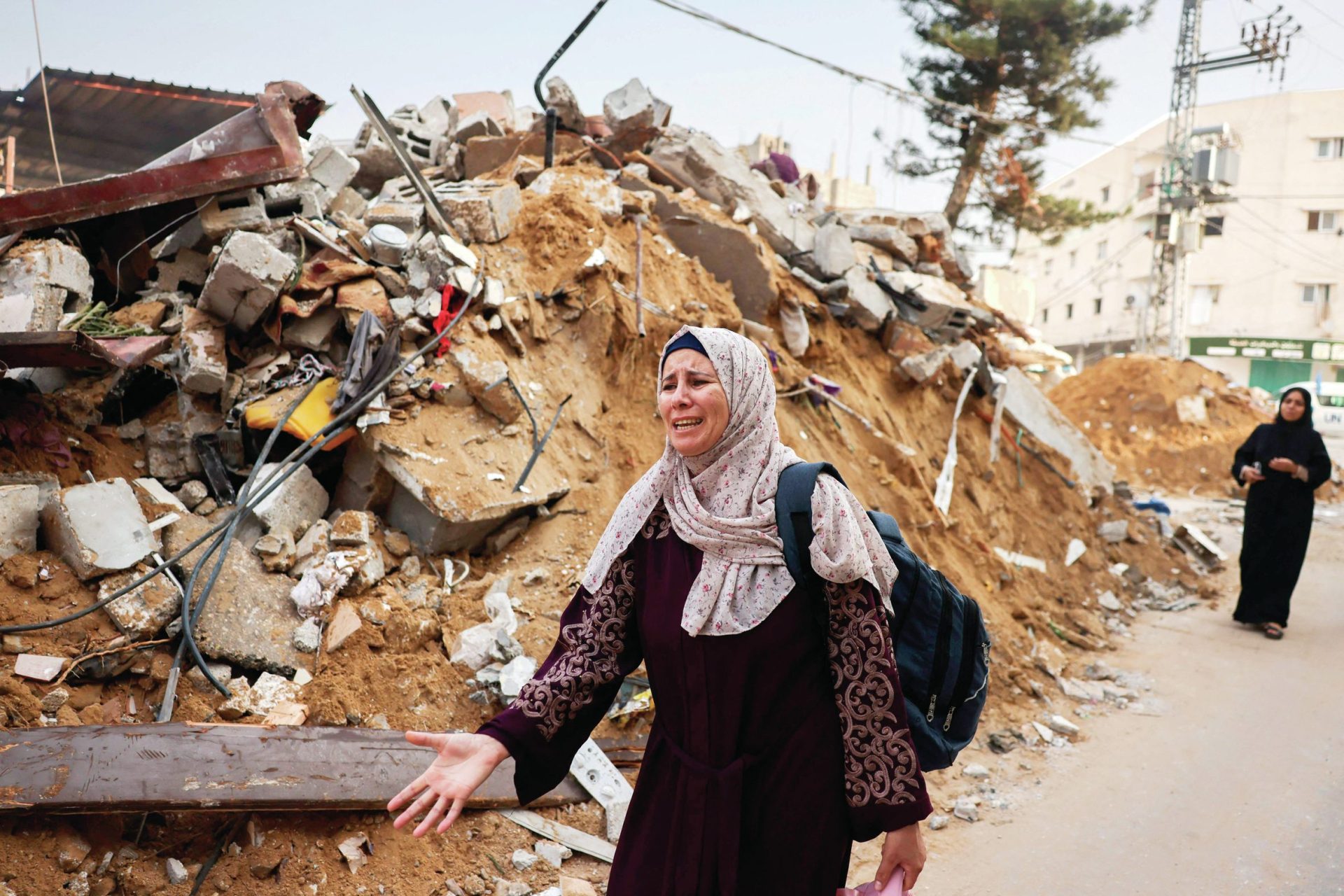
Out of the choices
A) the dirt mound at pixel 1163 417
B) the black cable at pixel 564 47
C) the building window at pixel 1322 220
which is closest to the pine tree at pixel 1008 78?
the dirt mound at pixel 1163 417

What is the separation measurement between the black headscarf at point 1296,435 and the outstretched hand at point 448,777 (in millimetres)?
6976

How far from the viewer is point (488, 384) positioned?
4934mm

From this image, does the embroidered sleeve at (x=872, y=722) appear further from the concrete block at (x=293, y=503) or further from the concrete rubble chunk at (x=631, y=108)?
the concrete rubble chunk at (x=631, y=108)

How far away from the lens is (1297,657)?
6.25 m

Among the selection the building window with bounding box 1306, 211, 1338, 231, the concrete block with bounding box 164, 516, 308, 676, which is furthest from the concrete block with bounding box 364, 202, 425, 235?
the building window with bounding box 1306, 211, 1338, 231

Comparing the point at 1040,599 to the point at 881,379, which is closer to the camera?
the point at 1040,599

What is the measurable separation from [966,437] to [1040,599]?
1.68 meters

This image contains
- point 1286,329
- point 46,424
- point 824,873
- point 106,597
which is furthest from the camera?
point 1286,329

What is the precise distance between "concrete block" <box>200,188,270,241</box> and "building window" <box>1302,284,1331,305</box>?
117 feet

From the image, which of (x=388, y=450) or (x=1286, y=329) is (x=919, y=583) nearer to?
(x=388, y=450)

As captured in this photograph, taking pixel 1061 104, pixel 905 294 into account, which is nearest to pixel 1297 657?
pixel 905 294

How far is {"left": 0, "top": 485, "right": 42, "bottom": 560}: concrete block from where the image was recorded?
3.66 metres

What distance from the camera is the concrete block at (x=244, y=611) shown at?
3703 millimetres

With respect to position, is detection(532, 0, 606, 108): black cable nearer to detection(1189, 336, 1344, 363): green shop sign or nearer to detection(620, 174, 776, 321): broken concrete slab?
detection(620, 174, 776, 321): broken concrete slab
